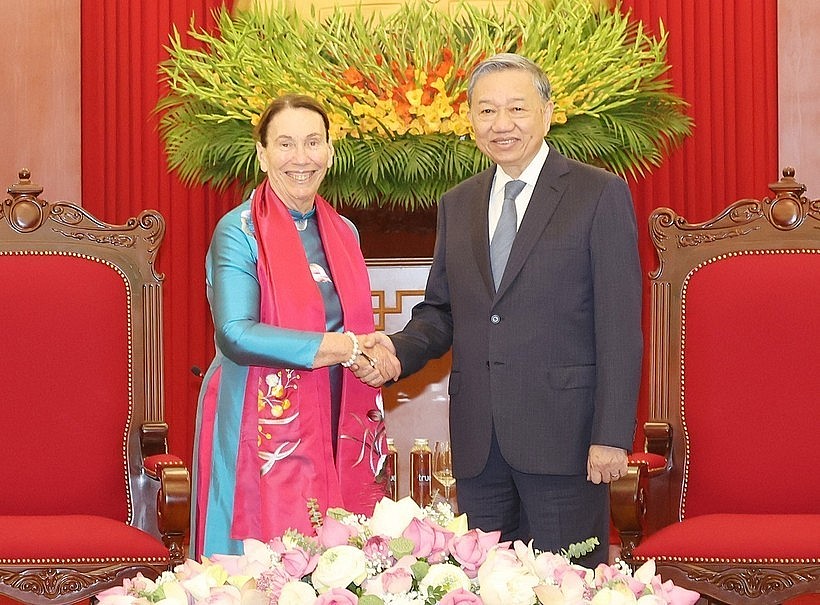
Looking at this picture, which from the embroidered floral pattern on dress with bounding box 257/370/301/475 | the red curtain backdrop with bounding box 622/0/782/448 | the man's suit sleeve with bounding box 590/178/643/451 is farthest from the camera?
the red curtain backdrop with bounding box 622/0/782/448

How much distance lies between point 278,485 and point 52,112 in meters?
2.44

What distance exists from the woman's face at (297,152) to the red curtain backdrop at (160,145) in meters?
1.85

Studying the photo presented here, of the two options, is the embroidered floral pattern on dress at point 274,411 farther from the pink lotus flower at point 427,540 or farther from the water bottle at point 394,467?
the pink lotus flower at point 427,540

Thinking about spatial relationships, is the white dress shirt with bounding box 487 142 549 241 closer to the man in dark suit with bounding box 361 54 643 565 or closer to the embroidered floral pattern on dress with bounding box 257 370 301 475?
the man in dark suit with bounding box 361 54 643 565

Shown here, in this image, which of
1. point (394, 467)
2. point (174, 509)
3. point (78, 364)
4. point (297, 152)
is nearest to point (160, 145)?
point (78, 364)

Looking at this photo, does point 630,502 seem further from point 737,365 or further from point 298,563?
point 298,563

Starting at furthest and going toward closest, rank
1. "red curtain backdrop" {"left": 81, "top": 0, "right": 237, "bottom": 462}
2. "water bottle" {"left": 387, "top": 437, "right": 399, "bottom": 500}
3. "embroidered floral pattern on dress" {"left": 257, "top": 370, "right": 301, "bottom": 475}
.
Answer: "red curtain backdrop" {"left": 81, "top": 0, "right": 237, "bottom": 462} → "water bottle" {"left": 387, "top": 437, "right": 399, "bottom": 500} → "embroidered floral pattern on dress" {"left": 257, "top": 370, "right": 301, "bottom": 475}

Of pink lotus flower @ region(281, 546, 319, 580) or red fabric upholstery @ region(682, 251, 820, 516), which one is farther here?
red fabric upholstery @ region(682, 251, 820, 516)

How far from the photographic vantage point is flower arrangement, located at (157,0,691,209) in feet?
9.80

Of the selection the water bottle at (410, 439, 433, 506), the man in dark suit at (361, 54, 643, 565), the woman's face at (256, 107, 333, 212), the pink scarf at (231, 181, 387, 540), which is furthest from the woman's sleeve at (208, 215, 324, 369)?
the water bottle at (410, 439, 433, 506)

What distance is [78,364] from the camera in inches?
117

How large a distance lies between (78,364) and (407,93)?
40.9 inches

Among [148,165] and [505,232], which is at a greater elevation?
[148,165]

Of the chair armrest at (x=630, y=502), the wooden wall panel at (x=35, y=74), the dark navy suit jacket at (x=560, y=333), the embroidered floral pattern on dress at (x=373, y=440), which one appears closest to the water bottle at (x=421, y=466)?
the embroidered floral pattern on dress at (x=373, y=440)
